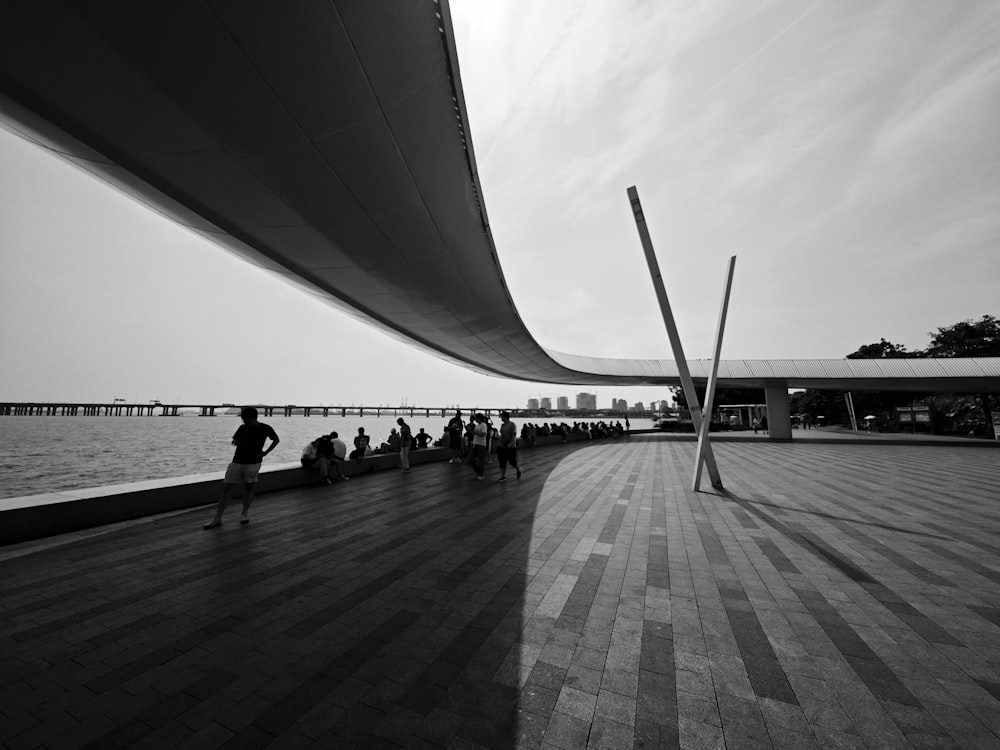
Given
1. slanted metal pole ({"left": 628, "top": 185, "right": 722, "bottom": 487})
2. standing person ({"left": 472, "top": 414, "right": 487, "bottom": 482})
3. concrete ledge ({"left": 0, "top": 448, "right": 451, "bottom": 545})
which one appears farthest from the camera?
standing person ({"left": 472, "top": 414, "right": 487, "bottom": 482})

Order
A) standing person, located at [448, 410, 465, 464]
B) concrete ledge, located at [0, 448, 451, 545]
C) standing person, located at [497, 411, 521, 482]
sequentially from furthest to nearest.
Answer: standing person, located at [448, 410, 465, 464] → standing person, located at [497, 411, 521, 482] → concrete ledge, located at [0, 448, 451, 545]

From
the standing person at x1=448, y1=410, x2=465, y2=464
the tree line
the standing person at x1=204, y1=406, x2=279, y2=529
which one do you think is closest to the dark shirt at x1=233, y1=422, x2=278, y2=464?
the standing person at x1=204, y1=406, x2=279, y2=529

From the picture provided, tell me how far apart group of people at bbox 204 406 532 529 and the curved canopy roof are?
4.05m

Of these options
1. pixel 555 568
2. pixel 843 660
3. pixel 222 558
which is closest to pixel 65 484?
pixel 222 558

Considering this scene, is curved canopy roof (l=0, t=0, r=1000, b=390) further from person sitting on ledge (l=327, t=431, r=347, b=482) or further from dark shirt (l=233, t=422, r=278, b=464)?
person sitting on ledge (l=327, t=431, r=347, b=482)

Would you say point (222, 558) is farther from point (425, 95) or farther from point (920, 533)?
point (920, 533)

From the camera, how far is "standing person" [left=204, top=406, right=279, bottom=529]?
6.22 meters

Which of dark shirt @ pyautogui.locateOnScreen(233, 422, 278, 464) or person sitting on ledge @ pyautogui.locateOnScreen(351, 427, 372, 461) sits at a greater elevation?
dark shirt @ pyautogui.locateOnScreen(233, 422, 278, 464)

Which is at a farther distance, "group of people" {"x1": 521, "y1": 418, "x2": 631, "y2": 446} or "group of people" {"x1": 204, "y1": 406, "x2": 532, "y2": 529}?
"group of people" {"x1": 521, "y1": 418, "x2": 631, "y2": 446}

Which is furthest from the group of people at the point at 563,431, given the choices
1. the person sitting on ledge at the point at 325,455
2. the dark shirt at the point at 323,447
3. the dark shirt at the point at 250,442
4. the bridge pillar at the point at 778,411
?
the dark shirt at the point at 250,442

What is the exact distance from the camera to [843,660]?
2.86 metres

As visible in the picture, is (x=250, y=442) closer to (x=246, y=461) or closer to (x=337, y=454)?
(x=246, y=461)

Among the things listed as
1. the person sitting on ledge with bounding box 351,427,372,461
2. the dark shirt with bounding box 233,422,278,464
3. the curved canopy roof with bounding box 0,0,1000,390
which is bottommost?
the person sitting on ledge with bounding box 351,427,372,461

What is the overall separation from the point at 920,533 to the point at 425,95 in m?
9.47
